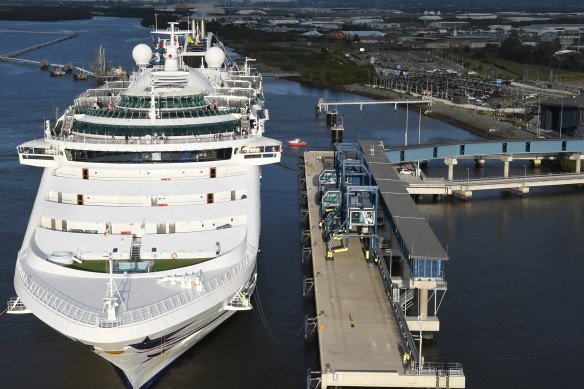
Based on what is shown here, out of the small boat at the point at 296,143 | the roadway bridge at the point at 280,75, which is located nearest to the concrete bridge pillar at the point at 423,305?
the small boat at the point at 296,143

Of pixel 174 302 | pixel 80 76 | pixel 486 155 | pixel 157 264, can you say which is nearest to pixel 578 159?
pixel 486 155

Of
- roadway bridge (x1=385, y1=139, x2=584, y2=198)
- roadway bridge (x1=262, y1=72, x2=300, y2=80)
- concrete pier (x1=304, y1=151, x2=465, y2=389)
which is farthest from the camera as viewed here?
roadway bridge (x1=262, y1=72, x2=300, y2=80)

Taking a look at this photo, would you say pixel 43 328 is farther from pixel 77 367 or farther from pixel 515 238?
pixel 515 238

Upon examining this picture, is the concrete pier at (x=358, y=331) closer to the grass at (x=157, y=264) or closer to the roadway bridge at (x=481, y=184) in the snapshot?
the grass at (x=157, y=264)

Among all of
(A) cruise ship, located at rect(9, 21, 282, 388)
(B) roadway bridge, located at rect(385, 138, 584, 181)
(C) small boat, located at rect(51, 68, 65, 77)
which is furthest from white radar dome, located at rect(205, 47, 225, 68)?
Result: (C) small boat, located at rect(51, 68, 65, 77)

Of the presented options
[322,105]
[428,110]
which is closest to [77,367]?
[322,105]

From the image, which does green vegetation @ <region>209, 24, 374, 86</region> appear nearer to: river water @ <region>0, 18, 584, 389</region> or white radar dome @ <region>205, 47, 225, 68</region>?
river water @ <region>0, 18, 584, 389</region>
